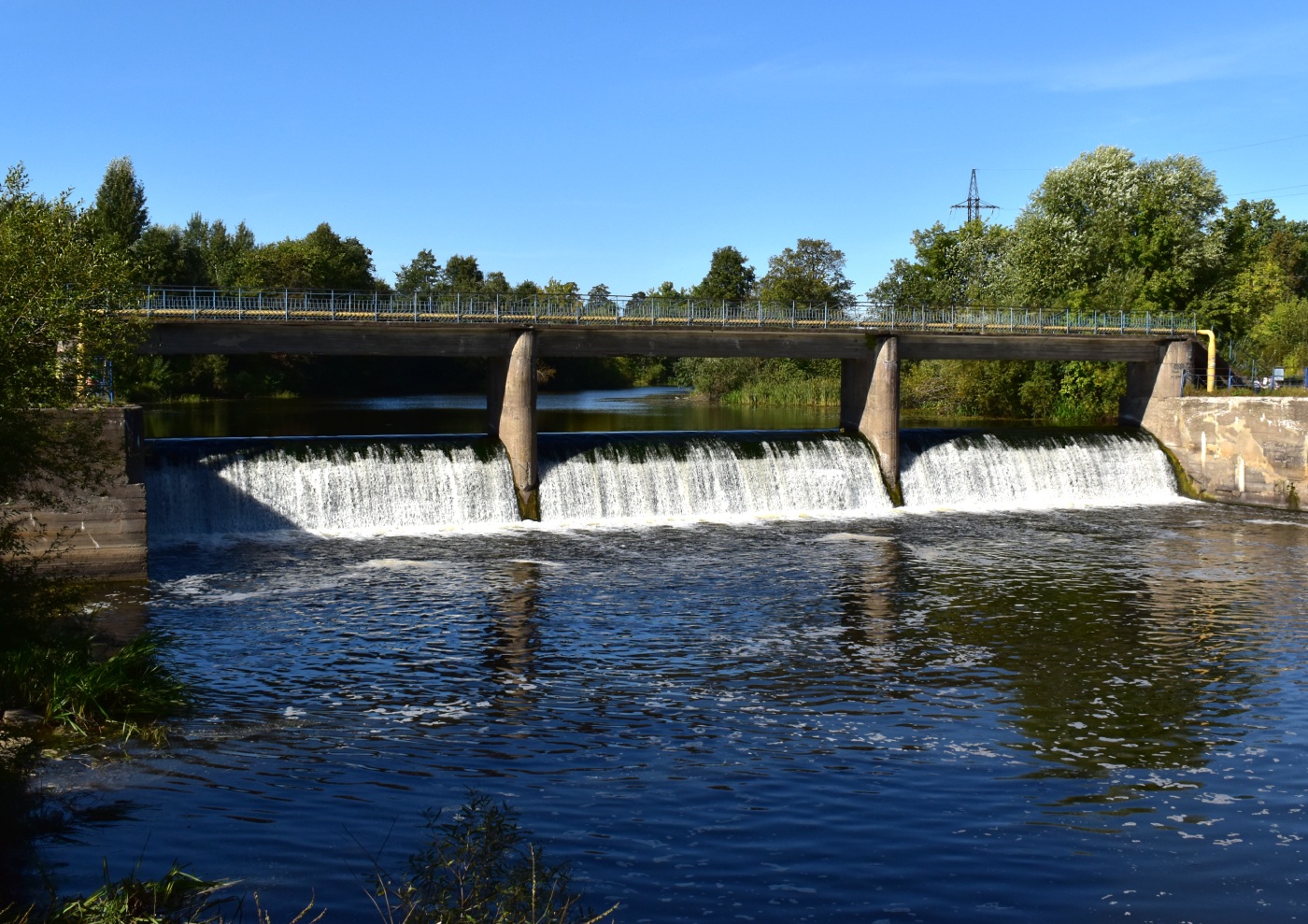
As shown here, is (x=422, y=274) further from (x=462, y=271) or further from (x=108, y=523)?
(x=108, y=523)

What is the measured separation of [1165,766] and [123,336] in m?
17.0

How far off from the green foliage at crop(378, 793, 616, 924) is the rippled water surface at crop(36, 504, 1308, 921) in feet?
1.04

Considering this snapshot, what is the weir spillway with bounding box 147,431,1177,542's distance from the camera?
34469mm

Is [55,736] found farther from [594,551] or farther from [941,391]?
[941,391]

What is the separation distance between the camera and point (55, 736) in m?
15.5

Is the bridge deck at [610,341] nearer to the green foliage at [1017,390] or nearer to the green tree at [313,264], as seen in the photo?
the green foliage at [1017,390]

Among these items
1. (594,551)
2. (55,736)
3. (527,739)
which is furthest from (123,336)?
(594,551)

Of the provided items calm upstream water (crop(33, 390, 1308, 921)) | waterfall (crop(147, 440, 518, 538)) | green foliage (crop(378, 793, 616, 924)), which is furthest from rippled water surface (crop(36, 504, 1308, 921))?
waterfall (crop(147, 440, 518, 538))

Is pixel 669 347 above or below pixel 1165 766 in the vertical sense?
above

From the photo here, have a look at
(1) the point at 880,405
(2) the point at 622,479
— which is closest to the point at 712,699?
(2) the point at 622,479

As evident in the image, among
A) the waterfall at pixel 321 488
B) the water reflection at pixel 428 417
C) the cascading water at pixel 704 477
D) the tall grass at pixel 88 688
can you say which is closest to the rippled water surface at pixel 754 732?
the tall grass at pixel 88 688

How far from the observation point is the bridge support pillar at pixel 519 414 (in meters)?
37.1

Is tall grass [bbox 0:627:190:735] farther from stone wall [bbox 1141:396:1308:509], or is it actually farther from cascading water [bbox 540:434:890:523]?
stone wall [bbox 1141:396:1308:509]

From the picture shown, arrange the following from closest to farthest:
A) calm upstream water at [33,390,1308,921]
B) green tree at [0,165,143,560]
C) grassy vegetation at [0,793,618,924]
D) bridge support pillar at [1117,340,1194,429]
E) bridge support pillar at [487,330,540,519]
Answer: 1. grassy vegetation at [0,793,618,924]
2. calm upstream water at [33,390,1308,921]
3. green tree at [0,165,143,560]
4. bridge support pillar at [487,330,540,519]
5. bridge support pillar at [1117,340,1194,429]
